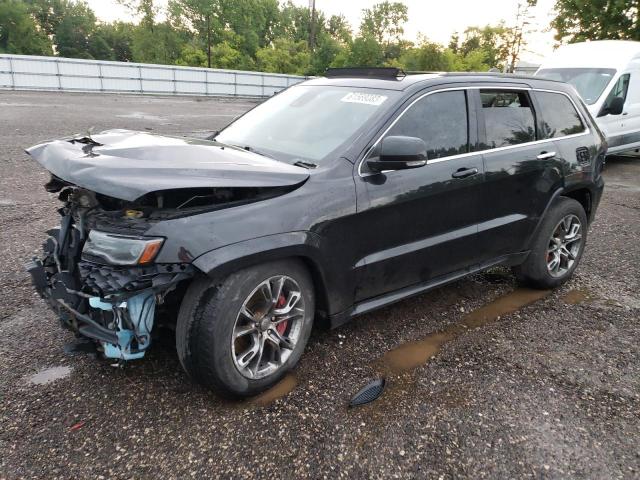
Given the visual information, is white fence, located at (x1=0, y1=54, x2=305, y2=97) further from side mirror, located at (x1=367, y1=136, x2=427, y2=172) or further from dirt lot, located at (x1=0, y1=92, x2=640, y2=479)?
side mirror, located at (x1=367, y1=136, x2=427, y2=172)

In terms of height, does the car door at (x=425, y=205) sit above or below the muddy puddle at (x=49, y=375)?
above

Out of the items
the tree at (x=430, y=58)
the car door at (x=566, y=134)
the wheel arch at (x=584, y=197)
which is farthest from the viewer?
the tree at (x=430, y=58)

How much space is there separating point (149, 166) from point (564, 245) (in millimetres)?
3699

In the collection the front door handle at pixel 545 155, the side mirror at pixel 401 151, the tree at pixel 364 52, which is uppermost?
the tree at pixel 364 52

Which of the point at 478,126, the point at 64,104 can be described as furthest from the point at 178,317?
the point at 64,104

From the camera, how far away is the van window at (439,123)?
328 cm

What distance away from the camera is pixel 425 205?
330 centimetres

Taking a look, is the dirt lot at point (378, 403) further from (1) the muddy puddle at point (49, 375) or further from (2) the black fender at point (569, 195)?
(2) the black fender at point (569, 195)

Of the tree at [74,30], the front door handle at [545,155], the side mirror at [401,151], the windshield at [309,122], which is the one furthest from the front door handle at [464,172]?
the tree at [74,30]

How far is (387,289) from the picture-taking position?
3303mm

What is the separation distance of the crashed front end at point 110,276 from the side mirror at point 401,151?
1.30m

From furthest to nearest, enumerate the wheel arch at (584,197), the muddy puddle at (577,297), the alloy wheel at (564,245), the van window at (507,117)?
the wheel arch at (584,197)
the alloy wheel at (564,245)
the muddy puddle at (577,297)
the van window at (507,117)

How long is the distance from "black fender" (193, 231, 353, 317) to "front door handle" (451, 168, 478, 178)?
1130 millimetres

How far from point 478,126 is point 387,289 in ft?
4.60
